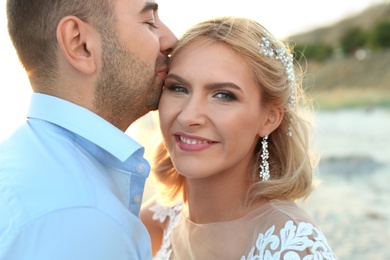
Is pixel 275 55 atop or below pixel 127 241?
atop

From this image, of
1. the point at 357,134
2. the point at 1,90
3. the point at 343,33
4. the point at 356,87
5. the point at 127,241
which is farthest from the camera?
the point at 343,33

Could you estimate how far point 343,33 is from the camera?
2777 cm

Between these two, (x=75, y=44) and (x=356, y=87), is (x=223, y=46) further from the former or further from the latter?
(x=356, y=87)

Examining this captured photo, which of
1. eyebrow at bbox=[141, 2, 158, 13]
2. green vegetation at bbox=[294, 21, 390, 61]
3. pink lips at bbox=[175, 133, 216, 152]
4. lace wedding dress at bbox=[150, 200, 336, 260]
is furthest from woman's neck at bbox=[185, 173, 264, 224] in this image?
green vegetation at bbox=[294, 21, 390, 61]

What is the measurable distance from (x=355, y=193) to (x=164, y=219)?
6.92 metres

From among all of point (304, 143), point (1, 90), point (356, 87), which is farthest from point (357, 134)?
point (304, 143)

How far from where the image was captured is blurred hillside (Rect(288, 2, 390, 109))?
832 inches

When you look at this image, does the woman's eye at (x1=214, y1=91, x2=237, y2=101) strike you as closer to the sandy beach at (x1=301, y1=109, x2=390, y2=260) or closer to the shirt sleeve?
the shirt sleeve

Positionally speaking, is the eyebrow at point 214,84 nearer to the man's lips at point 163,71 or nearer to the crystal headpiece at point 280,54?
the man's lips at point 163,71

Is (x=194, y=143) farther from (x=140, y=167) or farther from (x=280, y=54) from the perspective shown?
(x=280, y=54)

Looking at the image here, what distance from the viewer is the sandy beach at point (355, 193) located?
7887mm

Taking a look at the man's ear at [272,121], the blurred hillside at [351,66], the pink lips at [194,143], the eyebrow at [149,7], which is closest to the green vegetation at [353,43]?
the blurred hillside at [351,66]

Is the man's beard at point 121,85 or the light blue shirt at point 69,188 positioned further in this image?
the man's beard at point 121,85

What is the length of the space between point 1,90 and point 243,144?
26.1 ft
